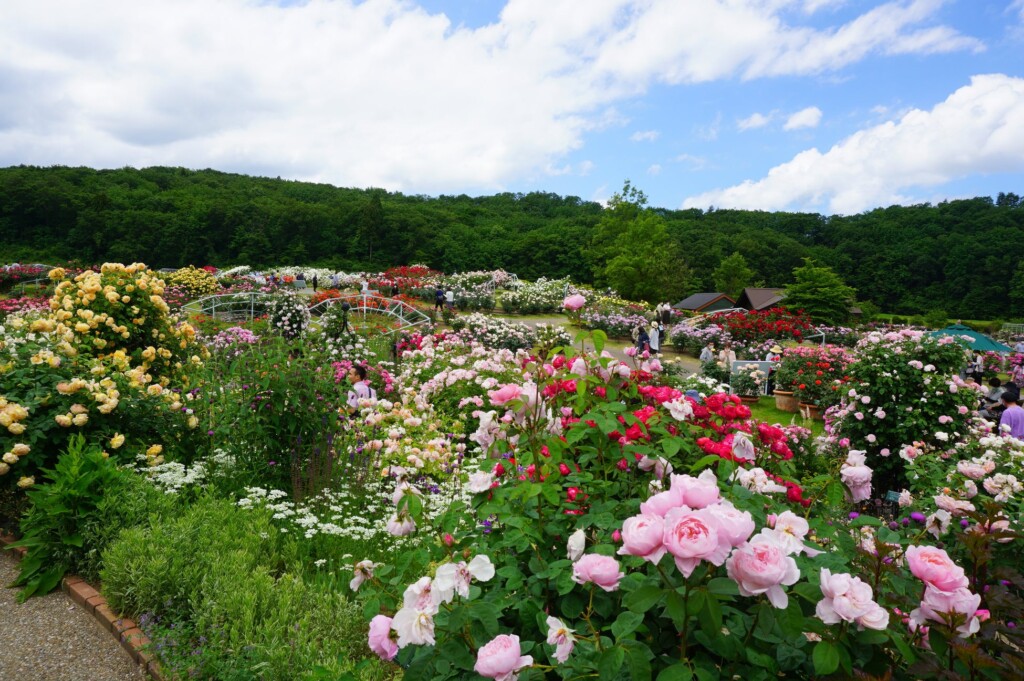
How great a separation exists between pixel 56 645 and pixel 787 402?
1089 cm

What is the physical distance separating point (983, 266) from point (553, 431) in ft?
215

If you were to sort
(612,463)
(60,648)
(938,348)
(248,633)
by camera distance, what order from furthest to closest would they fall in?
(938,348) → (60,648) → (248,633) → (612,463)

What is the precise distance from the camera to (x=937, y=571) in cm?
122

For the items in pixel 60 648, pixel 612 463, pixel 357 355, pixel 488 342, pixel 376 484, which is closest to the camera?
pixel 612 463

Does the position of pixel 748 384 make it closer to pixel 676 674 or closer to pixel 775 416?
pixel 775 416

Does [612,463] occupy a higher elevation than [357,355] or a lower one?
higher

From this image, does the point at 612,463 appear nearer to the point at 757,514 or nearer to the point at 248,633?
the point at 757,514

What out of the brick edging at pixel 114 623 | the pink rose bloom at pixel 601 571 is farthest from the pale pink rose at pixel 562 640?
the brick edging at pixel 114 623

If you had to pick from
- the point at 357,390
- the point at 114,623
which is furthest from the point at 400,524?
the point at 357,390

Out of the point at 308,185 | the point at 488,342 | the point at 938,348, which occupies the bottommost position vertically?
the point at 488,342

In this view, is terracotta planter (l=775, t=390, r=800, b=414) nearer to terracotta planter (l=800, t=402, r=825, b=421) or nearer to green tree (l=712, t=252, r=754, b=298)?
terracotta planter (l=800, t=402, r=825, b=421)

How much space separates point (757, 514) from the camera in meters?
1.50

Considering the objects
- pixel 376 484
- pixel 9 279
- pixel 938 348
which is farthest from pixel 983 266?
pixel 9 279

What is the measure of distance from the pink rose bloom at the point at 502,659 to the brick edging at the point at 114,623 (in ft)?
6.87
